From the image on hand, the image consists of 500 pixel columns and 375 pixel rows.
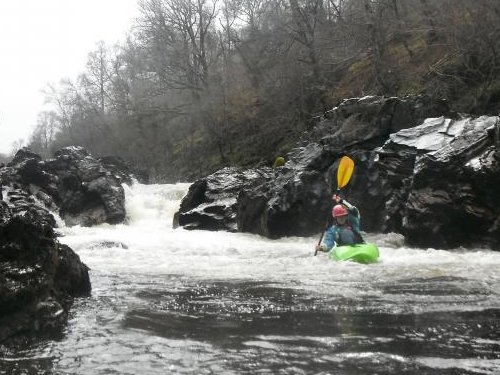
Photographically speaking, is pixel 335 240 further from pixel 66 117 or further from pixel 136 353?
pixel 66 117

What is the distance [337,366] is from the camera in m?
3.47

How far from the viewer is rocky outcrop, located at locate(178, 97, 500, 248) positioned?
9211 mm


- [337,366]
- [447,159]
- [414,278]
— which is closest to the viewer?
[337,366]

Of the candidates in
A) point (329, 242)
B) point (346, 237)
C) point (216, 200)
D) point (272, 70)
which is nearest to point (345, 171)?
point (346, 237)

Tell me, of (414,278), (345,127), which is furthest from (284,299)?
(345,127)

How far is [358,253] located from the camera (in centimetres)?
775

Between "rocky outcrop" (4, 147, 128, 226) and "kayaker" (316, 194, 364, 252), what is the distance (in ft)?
34.0

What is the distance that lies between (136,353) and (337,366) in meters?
1.50

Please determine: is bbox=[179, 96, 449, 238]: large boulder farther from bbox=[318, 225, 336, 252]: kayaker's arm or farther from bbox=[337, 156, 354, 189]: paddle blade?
bbox=[318, 225, 336, 252]: kayaker's arm

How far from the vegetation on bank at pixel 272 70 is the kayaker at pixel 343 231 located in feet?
23.0

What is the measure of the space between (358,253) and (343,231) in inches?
50.3

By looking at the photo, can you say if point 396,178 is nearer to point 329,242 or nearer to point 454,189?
point 454,189

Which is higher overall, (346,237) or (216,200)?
(216,200)

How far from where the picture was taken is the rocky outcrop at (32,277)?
4.39 meters
